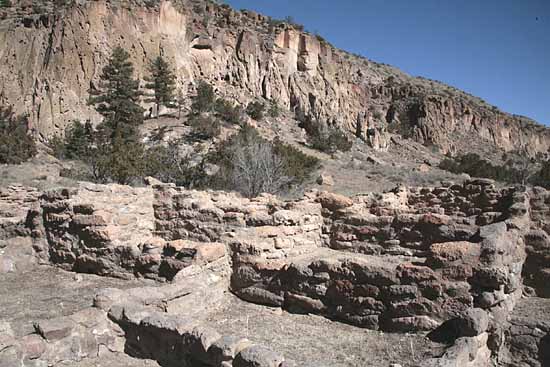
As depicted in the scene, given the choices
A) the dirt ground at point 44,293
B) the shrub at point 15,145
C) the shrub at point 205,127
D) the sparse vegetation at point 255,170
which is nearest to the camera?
the dirt ground at point 44,293

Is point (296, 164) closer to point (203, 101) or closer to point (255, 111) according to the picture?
point (203, 101)

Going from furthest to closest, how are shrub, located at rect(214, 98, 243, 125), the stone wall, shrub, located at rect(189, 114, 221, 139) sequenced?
shrub, located at rect(214, 98, 243, 125)
shrub, located at rect(189, 114, 221, 139)
the stone wall

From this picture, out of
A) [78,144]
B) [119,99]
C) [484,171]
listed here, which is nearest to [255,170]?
[78,144]

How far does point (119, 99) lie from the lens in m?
29.2

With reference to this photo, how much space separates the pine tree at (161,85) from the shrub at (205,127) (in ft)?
13.6

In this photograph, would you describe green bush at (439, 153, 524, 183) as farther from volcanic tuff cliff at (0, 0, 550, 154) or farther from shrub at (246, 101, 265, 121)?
shrub at (246, 101, 265, 121)

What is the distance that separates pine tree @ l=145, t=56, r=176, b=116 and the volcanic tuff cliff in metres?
2.38

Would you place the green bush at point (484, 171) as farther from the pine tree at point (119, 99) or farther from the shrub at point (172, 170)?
the pine tree at point (119, 99)

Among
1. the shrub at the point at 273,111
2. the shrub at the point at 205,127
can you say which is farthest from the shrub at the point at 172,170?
the shrub at the point at 273,111

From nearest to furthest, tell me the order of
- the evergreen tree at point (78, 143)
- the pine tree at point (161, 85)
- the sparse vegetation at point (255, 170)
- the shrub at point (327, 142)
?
the sparse vegetation at point (255, 170)
the evergreen tree at point (78, 143)
the pine tree at point (161, 85)
the shrub at point (327, 142)

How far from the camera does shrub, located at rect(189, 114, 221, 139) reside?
28.0 m

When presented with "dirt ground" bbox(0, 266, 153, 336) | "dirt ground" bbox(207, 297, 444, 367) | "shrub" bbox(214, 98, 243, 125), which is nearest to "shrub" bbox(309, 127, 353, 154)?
"shrub" bbox(214, 98, 243, 125)

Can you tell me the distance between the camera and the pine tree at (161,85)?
31781mm

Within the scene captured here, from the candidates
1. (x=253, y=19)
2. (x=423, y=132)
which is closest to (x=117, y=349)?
(x=253, y=19)
